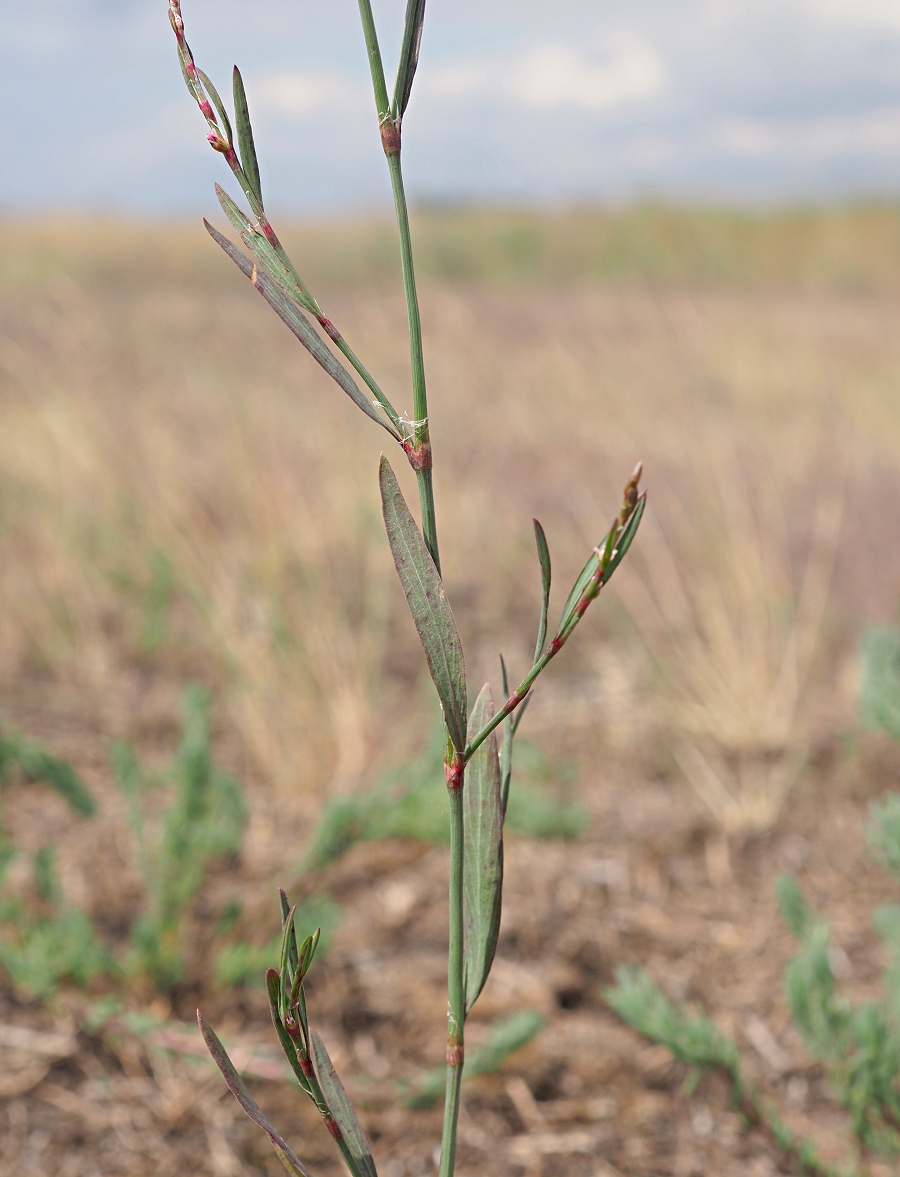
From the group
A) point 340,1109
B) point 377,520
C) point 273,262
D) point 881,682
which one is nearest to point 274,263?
point 273,262

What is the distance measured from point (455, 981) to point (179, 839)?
0.84m

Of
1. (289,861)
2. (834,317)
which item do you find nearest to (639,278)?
(834,317)

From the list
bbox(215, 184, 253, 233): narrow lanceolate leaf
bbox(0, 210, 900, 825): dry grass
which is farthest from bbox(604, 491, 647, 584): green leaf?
bbox(0, 210, 900, 825): dry grass

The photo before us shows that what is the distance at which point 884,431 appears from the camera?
4.11 m

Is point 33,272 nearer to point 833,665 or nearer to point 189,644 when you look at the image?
point 189,644

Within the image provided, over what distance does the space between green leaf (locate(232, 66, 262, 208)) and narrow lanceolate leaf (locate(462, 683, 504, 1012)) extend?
27cm

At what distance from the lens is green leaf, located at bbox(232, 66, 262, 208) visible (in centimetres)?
45

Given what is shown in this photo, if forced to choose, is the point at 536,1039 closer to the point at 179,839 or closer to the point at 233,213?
the point at 179,839

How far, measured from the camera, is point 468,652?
8.32 feet

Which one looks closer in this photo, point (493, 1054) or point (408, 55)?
point (408, 55)

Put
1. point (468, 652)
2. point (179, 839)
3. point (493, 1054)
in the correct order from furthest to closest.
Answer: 1. point (468, 652)
2. point (179, 839)
3. point (493, 1054)

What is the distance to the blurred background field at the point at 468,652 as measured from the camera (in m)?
1.29

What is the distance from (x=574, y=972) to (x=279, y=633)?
0.91 m

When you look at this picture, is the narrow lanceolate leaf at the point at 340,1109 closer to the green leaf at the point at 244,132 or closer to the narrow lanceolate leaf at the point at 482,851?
the narrow lanceolate leaf at the point at 482,851
